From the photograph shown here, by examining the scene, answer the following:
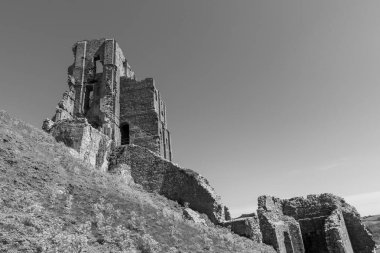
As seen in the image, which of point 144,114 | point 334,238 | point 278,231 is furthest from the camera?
point 144,114

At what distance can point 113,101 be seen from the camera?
27.7m

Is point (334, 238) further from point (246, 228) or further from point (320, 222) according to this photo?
point (246, 228)

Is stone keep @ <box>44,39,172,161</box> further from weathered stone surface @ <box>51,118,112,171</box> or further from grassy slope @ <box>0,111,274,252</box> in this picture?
grassy slope @ <box>0,111,274,252</box>

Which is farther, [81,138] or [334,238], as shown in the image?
[334,238]

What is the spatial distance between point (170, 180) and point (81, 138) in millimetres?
5000

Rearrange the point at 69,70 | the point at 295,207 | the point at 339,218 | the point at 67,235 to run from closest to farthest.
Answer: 1. the point at 67,235
2. the point at 339,218
3. the point at 295,207
4. the point at 69,70

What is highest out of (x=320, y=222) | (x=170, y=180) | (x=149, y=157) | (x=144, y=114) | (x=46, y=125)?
(x=144, y=114)

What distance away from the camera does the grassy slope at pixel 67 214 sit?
597 centimetres

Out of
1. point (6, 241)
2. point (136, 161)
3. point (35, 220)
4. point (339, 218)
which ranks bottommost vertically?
point (6, 241)

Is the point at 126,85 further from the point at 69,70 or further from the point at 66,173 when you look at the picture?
the point at 66,173

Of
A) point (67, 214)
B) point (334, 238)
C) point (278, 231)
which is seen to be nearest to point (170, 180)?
point (278, 231)

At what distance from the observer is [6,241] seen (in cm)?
526

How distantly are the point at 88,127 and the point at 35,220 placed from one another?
11.0 metres

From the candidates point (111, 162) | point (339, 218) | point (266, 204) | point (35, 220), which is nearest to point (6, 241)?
point (35, 220)
